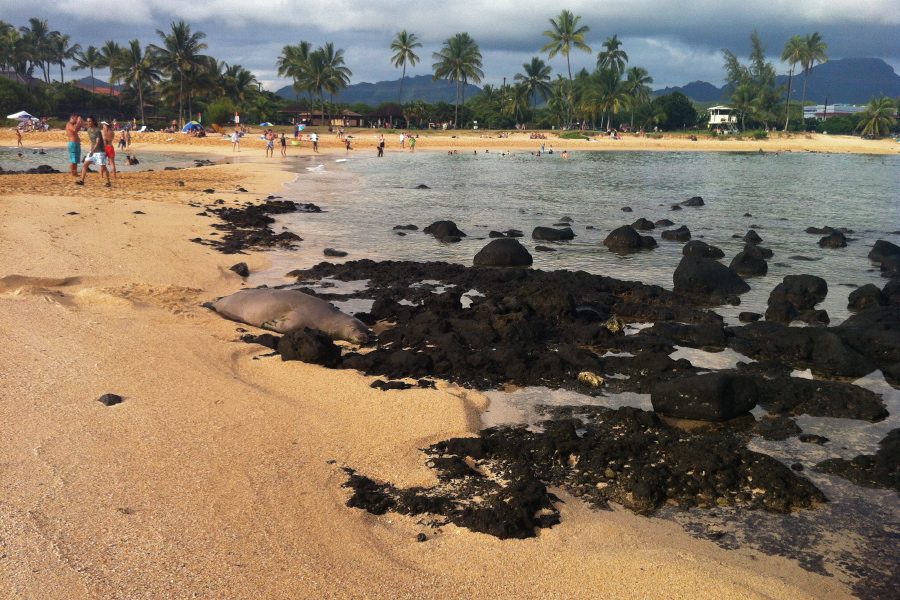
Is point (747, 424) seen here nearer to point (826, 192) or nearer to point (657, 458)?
point (657, 458)

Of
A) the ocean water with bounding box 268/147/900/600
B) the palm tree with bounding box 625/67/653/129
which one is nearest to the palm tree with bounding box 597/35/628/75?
the palm tree with bounding box 625/67/653/129

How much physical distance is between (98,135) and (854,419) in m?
22.2

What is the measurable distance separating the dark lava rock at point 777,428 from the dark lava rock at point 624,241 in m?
10.8

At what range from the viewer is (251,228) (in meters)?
17.1

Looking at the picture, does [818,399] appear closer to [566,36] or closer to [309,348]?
[309,348]

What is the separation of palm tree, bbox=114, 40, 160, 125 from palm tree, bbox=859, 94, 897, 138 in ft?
324

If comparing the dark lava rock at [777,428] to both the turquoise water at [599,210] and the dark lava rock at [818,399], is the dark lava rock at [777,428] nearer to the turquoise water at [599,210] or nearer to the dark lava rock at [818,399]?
the dark lava rock at [818,399]

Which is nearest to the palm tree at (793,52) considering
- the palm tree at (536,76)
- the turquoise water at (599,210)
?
the palm tree at (536,76)

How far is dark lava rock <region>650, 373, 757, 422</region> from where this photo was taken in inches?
263

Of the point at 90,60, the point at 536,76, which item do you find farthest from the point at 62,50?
the point at 536,76

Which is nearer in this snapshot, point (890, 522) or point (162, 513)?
point (162, 513)

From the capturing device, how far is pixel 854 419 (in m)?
7.02

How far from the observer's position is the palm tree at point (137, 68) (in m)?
80.6

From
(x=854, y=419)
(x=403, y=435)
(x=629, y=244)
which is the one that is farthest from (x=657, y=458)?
(x=629, y=244)
